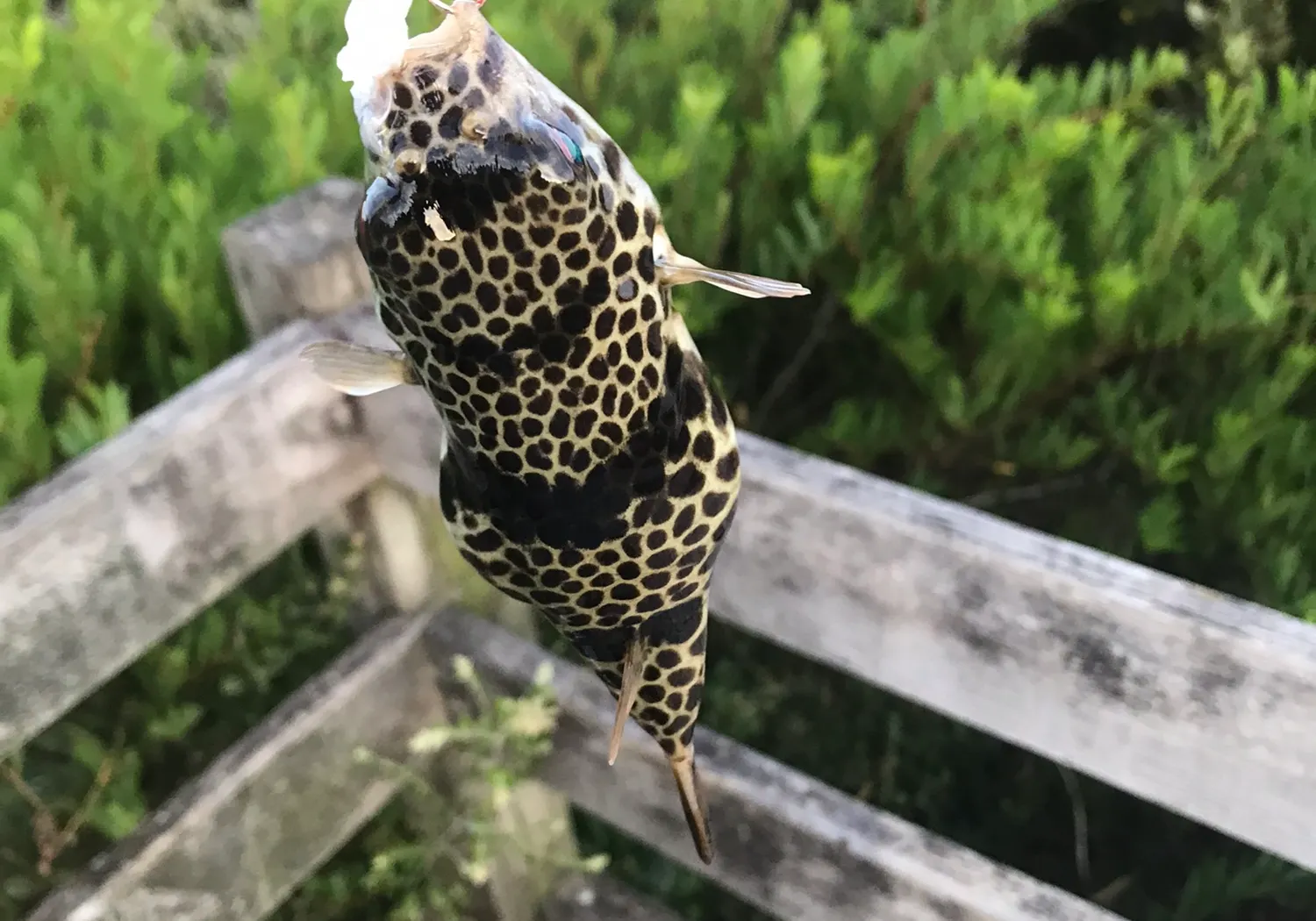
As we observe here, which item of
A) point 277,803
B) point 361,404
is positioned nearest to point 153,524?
point 361,404

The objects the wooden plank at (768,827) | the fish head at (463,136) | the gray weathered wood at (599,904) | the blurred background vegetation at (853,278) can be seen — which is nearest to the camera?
the fish head at (463,136)

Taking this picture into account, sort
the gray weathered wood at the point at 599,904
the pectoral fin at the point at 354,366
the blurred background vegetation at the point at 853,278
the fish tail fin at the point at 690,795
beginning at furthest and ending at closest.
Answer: the gray weathered wood at the point at 599,904, the blurred background vegetation at the point at 853,278, the fish tail fin at the point at 690,795, the pectoral fin at the point at 354,366

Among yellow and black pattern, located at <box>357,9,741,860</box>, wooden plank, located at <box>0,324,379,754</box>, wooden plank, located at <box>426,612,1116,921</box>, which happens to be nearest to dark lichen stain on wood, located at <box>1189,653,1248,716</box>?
wooden plank, located at <box>426,612,1116,921</box>

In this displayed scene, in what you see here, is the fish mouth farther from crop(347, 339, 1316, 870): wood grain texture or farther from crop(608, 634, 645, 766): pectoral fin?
crop(347, 339, 1316, 870): wood grain texture

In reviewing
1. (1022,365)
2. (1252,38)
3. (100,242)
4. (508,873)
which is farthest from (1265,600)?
(100,242)

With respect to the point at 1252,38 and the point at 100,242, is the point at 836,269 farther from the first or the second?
the point at 100,242

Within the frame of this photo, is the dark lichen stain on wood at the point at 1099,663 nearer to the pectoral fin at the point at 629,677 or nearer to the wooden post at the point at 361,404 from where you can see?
the pectoral fin at the point at 629,677

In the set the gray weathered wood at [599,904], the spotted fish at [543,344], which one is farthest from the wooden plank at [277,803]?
the spotted fish at [543,344]

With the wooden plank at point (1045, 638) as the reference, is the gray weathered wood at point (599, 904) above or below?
below
